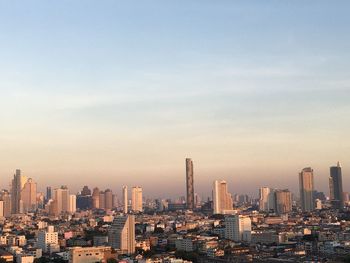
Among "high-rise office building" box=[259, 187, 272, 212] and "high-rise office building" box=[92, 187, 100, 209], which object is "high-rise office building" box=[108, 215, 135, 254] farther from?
"high-rise office building" box=[92, 187, 100, 209]

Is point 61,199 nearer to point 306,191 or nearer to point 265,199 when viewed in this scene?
point 265,199

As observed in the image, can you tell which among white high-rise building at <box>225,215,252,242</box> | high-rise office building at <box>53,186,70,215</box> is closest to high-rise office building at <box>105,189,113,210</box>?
high-rise office building at <box>53,186,70,215</box>

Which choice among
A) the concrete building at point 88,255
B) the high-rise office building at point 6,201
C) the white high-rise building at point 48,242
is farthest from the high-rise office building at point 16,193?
the concrete building at point 88,255

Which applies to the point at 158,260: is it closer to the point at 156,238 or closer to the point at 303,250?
the point at 303,250

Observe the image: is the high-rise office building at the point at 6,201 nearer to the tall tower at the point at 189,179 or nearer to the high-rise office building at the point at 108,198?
the high-rise office building at the point at 108,198

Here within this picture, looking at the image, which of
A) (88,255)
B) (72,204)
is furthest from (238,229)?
(72,204)

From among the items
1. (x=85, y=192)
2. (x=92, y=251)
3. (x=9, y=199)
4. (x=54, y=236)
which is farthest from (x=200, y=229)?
(x=85, y=192)
